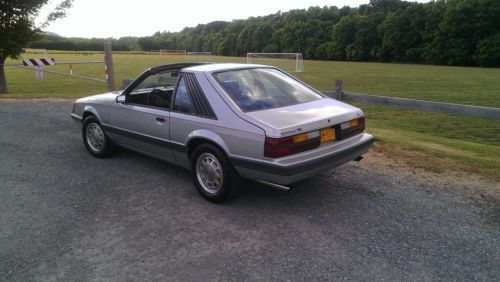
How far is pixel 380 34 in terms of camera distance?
→ 57031mm

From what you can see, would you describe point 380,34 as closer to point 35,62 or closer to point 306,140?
point 35,62

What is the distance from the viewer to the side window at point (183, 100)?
4293 millimetres

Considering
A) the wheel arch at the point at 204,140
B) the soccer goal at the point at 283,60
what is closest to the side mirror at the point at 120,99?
the wheel arch at the point at 204,140

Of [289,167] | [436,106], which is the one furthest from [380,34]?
[289,167]

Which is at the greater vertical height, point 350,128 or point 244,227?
point 350,128

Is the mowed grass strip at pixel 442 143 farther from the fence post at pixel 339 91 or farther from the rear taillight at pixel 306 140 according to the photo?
the rear taillight at pixel 306 140

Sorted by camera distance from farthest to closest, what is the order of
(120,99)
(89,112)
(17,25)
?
1. (17,25)
2. (89,112)
3. (120,99)

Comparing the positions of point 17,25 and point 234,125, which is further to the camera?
point 17,25

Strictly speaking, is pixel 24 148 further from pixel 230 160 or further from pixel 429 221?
pixel 429 221

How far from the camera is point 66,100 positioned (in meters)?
11.8

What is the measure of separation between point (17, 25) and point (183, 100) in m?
12.9

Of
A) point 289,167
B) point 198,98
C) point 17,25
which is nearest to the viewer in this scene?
point 289,167

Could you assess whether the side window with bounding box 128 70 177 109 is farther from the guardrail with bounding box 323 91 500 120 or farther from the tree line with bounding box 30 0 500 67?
the tree line with bounding box 30 0 500 67

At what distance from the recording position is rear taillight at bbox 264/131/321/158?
352 cm
